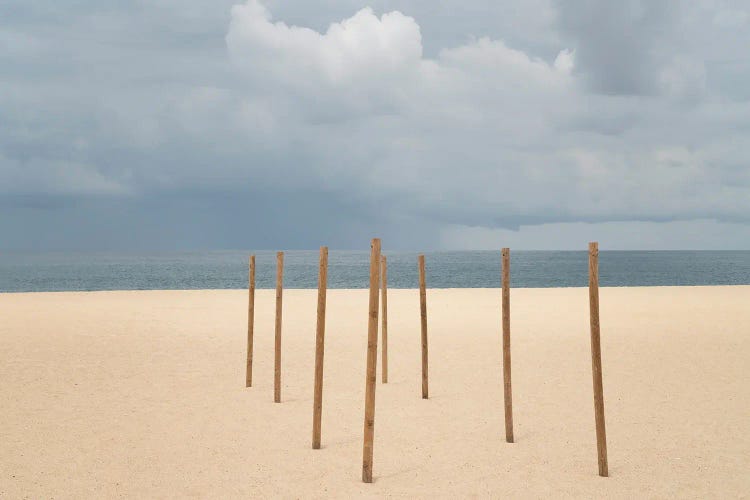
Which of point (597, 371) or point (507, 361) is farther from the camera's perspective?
point (507, 361)

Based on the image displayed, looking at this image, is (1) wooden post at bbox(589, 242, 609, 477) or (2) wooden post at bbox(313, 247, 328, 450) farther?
(2) wooden post at bbox(313, 247, 328, 450)

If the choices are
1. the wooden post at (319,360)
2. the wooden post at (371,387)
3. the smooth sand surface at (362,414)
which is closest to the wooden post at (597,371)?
the smooth sand surface at (362,414)

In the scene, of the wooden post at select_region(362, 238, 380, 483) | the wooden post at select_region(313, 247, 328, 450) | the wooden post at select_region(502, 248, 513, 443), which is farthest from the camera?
the wooden post at select_region(502, 248, 513, 443)

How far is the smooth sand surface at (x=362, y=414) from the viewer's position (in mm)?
6836

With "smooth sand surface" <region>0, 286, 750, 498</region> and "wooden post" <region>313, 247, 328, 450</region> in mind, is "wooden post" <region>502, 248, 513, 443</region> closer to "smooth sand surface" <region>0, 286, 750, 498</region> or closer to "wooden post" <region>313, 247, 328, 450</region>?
"smooth sand surface" <region>0, 286, 750, 498</region>

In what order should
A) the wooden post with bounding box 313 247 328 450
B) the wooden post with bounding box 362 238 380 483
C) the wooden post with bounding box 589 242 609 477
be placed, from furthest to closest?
1. the wooden post with bounding box 313 247 328 450
2. the wooden post with bounding box 589 242 609 477
3. the wooden post with bounding box 362 238 380 483

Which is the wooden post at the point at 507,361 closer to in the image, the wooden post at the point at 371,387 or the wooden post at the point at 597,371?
the wooden post at the point at 597,371

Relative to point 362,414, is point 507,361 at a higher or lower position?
higher

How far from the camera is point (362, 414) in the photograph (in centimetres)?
959

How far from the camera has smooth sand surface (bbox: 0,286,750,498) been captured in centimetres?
684

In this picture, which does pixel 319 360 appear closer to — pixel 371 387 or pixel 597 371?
pixel 371 387

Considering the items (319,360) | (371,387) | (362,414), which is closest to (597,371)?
(371,387)

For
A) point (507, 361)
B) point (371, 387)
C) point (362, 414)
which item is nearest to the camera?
point (371, 387)

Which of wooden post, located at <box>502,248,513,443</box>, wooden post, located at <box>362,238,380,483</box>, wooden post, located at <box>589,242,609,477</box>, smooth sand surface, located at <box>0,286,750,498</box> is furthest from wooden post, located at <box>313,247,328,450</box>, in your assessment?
wooden post, located at <box>589,242,609,477</box>
